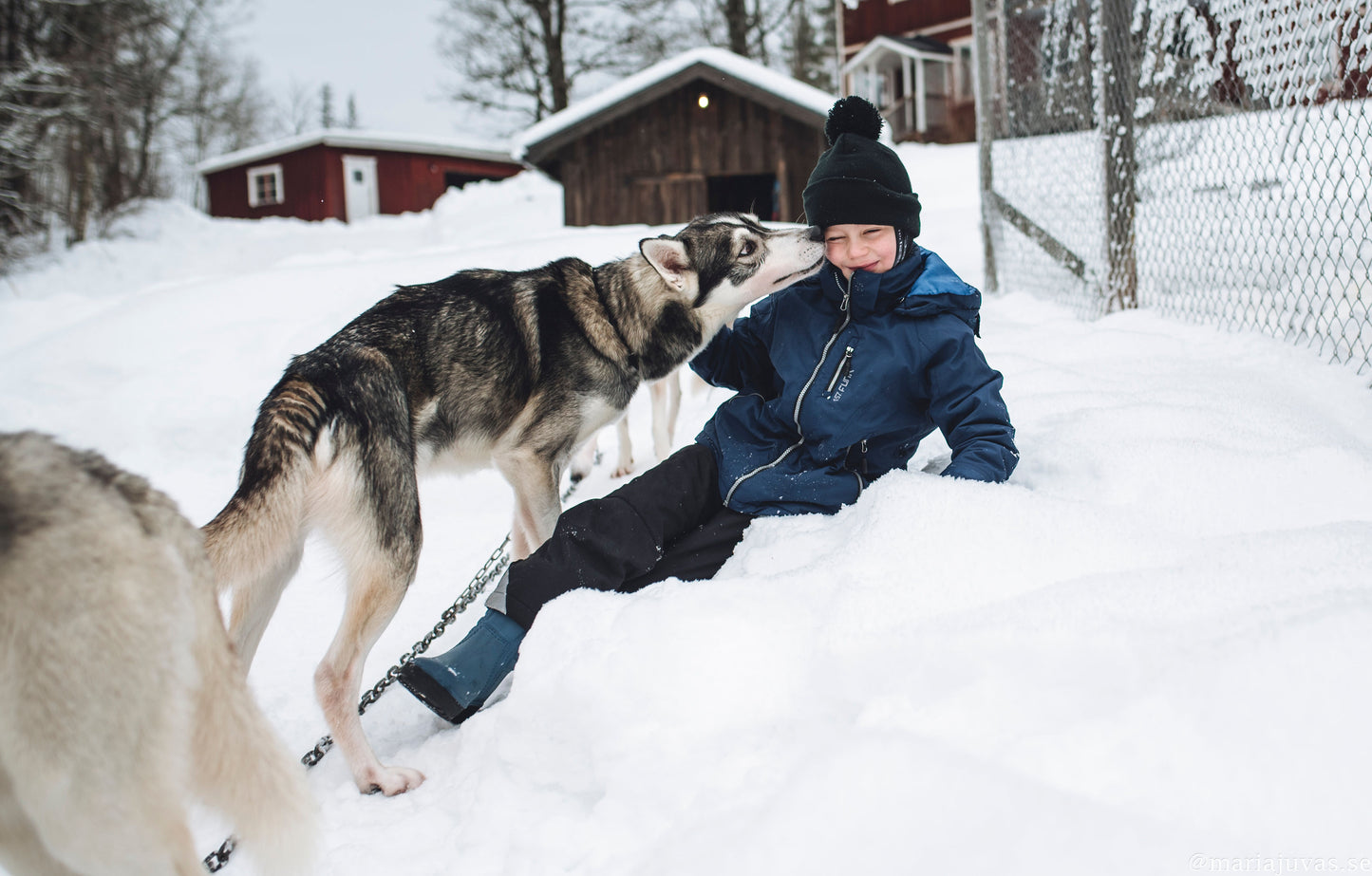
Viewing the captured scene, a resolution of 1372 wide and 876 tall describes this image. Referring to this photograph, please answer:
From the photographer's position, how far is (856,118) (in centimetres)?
282

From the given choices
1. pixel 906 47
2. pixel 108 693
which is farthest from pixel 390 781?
pixel 906 47

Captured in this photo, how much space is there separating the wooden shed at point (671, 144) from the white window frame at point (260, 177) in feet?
63.2

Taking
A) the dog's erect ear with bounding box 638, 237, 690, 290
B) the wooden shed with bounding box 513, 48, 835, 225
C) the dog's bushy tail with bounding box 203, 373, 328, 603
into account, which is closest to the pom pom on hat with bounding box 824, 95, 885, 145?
the dog's erect ear with bounding box 638, 237, 690, 290

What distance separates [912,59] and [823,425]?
27.5 metres

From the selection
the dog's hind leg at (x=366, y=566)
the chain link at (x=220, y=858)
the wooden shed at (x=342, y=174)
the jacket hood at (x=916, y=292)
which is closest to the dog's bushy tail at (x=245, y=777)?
the chain link at (x=220, y=858)

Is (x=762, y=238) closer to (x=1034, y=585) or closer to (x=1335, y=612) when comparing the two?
(x=1034, y=585)

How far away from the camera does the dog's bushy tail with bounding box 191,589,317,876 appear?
1.45m

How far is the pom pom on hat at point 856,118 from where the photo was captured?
9.27 feet

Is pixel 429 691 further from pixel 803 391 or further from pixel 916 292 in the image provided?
pixel 916 292

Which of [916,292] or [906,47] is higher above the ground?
[906,47]

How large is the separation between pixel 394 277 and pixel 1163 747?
8.05 meters

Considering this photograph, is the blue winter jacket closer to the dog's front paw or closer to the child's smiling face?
the child's smiling face

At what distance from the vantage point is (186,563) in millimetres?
1462

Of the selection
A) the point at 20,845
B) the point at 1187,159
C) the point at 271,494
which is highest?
the point at 1187,159
